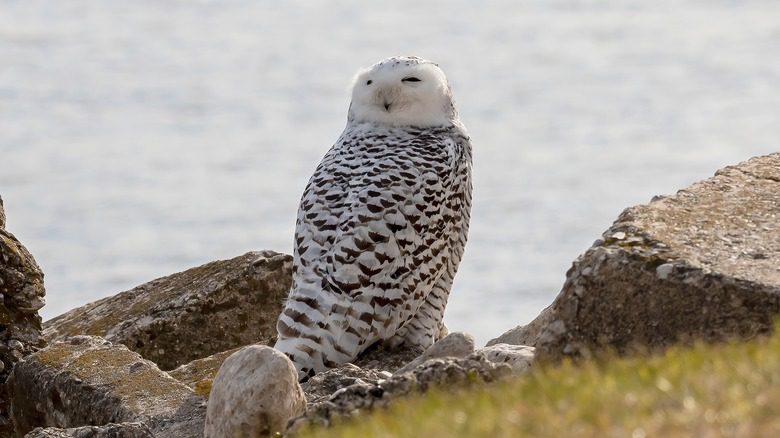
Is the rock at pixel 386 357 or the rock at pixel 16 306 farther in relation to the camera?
the rock at pixel 386 357

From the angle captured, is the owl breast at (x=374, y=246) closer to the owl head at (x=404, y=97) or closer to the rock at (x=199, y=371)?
the owl head at (x=404, y=97)

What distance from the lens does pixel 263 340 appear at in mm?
12820

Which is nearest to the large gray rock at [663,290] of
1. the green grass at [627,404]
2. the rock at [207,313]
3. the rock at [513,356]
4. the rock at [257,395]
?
the rock at [513,356]

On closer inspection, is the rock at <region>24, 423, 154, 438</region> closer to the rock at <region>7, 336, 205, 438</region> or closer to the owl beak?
the rock at <region>7, 336, 205, 438</region>

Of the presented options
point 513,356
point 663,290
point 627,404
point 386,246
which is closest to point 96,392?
point 386,246

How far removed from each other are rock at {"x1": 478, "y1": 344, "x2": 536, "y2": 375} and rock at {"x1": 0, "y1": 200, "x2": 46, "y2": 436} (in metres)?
3.86

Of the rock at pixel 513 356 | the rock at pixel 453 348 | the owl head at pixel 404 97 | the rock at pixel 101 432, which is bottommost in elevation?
the rock at pixel 101 432

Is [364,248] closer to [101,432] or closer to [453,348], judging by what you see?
[453,348]

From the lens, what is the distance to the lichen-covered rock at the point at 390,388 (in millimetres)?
7543

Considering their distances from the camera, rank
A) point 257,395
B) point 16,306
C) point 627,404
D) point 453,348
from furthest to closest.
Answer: point 16,306 < point 453,348 < point 257,395 < point 627,404

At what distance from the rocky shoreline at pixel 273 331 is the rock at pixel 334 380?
0.6 inches

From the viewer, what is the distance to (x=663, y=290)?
26.7 feet

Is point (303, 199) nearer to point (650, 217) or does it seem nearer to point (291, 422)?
point (650, 217)

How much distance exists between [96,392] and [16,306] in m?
1.38
